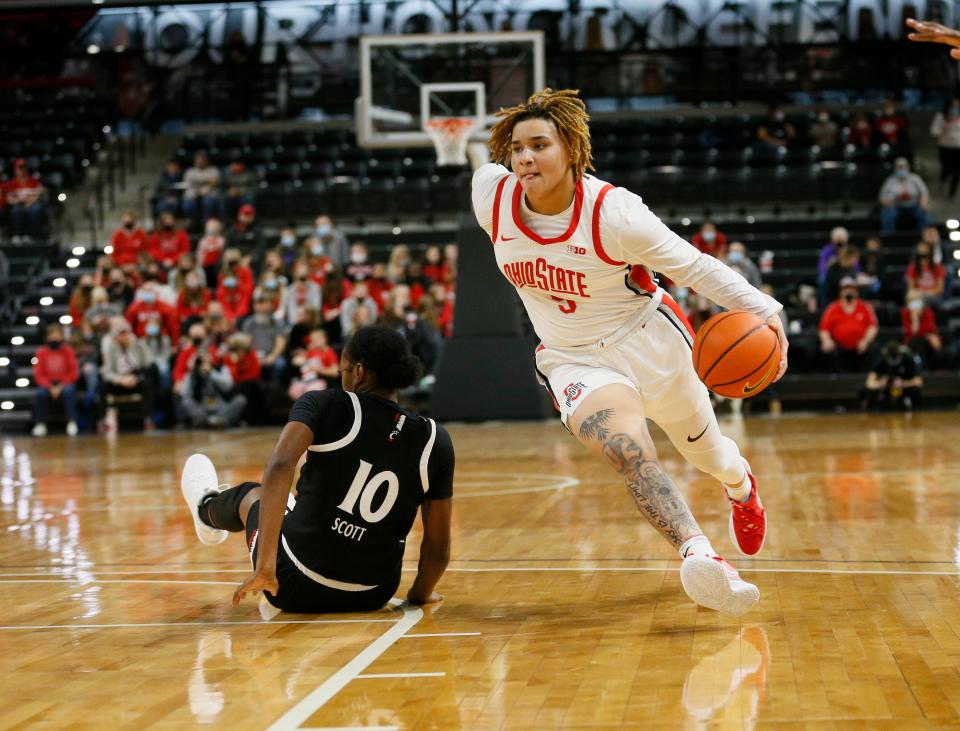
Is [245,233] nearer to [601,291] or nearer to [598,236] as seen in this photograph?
[601,291]

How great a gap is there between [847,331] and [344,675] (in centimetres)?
1339

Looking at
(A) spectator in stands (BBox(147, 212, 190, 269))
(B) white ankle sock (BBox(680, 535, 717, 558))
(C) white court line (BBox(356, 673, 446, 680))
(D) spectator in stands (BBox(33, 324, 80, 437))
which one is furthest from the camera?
(A) spectator in stands (BBox(147, 212, 190, 269))

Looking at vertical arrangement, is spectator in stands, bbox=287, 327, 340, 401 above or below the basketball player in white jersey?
below

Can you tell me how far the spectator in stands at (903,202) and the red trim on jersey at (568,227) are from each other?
1523cm

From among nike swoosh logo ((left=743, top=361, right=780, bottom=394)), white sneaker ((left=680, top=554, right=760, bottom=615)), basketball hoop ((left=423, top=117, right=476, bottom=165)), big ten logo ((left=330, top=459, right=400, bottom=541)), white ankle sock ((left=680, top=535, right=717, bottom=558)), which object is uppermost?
Answer: basketball hoop ((left=423, top=117, right=476, bottom=165))

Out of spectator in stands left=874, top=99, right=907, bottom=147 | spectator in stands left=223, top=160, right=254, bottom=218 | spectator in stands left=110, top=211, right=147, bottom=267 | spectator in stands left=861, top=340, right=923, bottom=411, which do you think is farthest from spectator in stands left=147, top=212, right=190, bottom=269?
spectator in stands left=874, top=99, right=907, bottom=147

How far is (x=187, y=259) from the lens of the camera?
60.1 feet

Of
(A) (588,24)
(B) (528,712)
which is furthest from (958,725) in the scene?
(A) (588,24)

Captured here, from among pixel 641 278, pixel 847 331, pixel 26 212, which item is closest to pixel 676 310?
pixel 641 278

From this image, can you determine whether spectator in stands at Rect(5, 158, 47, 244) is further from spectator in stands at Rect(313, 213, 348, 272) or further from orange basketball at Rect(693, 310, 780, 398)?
orange basketball at Rect(693, 310, 780, 398)

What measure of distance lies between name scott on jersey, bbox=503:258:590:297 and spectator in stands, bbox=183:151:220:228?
1659 cm

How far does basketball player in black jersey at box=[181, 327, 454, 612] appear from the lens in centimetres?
469

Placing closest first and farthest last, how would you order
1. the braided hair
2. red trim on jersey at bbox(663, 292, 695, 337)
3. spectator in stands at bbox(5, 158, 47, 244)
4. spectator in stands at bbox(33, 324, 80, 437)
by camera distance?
the braided hair, red trim on jersey at bbox(663, 292, 695, 337), spectator in stands at bbox(33, 324, 80, 437), spectator in stands at bbox(5, 158, 47, 244)

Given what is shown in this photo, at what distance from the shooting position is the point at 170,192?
2194 cm
